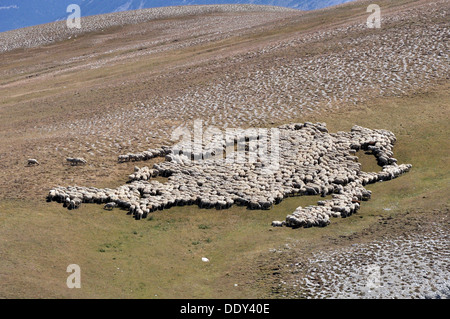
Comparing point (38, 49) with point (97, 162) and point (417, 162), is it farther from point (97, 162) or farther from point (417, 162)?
point (417, 162)

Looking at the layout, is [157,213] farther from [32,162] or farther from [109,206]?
[32,162]

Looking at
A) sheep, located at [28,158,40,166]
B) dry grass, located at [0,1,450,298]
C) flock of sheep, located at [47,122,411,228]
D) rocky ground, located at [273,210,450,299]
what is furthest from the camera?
sheep, located at [28,158,40,166]

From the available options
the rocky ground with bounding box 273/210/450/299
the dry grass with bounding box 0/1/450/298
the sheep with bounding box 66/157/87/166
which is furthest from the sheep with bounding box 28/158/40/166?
the rocky ground with bounding box 273/210/450/299

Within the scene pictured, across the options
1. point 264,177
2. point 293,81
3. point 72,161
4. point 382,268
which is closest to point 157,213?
point 264,177

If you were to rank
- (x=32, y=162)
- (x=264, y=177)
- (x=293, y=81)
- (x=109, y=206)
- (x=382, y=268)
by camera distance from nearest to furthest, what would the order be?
(x=382, y=268)
(x=109, y=206)
(x=264, y=177)
(x=32, y=162)
(x=293, y=81)

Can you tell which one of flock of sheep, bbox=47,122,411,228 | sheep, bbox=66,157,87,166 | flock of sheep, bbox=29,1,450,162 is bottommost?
flock of sheep, bbox=47,122,411,228

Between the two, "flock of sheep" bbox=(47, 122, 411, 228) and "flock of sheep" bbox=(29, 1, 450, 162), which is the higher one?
"flock of sheep" bbox=(29, 1, 450, 162)

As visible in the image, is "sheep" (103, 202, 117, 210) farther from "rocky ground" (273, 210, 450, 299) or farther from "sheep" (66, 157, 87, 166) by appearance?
"rocky ground" (273, 210, 450, 299)

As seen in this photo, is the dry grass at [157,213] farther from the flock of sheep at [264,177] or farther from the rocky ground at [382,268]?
the rocky ground at [382,268]
